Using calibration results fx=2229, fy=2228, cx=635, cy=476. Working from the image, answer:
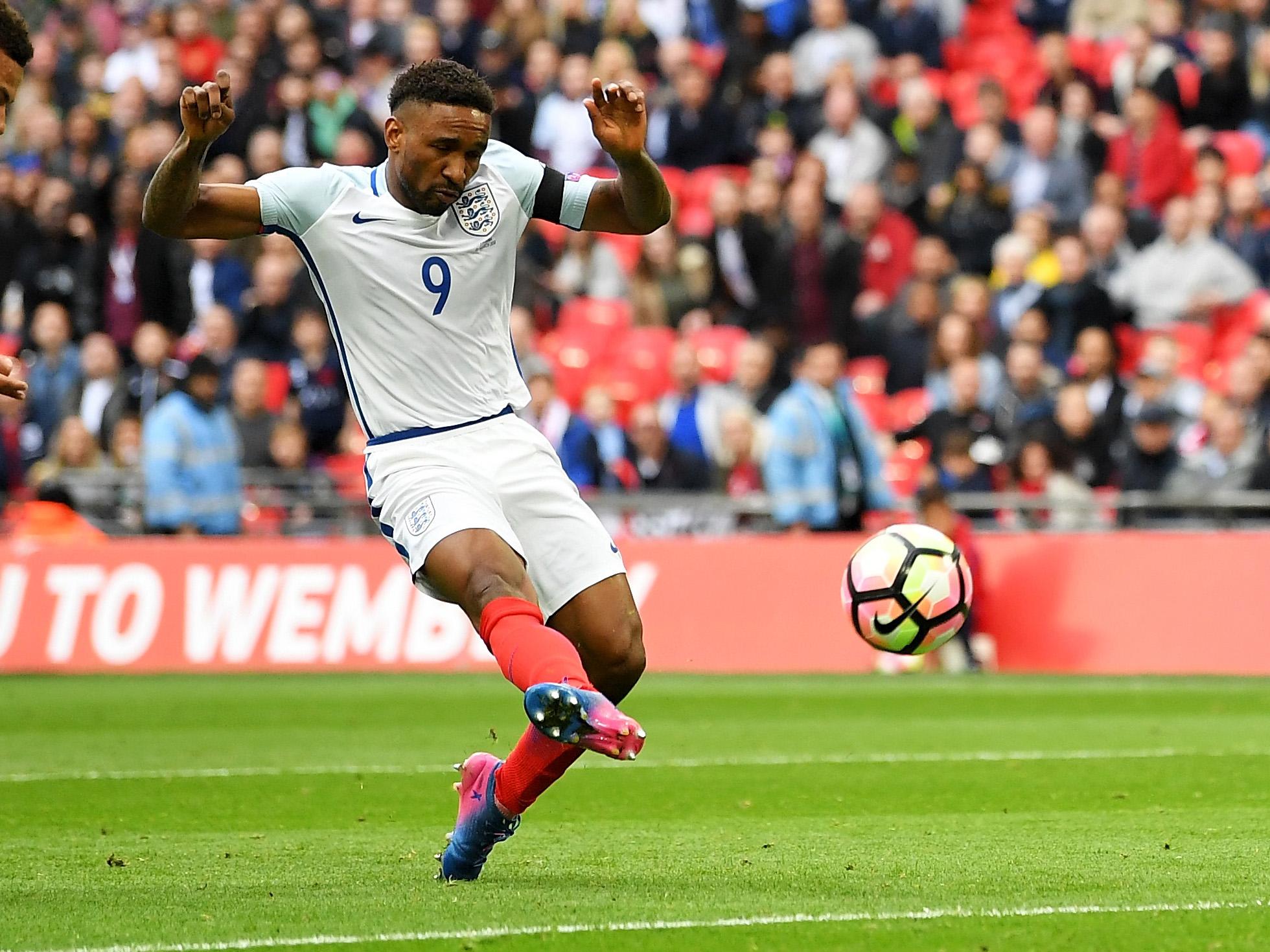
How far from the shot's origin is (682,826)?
8.14 m

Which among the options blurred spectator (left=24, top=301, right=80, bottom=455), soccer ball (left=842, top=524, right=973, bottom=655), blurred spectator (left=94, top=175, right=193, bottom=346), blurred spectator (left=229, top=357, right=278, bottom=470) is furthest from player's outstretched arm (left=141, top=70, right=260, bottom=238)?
blurred spectator (left=94, top=175, right=193, bottom=346)

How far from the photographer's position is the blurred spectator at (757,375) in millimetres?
17984

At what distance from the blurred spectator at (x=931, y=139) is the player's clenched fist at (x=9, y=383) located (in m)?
14.8

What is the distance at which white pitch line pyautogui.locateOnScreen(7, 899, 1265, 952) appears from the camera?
17.8ft

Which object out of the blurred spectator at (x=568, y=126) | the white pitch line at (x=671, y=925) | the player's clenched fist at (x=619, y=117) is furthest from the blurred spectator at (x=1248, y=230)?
the white pitch line at (x=671, y=925)

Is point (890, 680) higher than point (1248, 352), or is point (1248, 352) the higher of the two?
point (1248, 352)

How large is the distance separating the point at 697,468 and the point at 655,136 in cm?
468

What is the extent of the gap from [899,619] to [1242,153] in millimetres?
12570

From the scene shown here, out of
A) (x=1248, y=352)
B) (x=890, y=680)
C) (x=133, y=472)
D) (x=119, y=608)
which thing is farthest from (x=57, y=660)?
(x=1248, y=352)

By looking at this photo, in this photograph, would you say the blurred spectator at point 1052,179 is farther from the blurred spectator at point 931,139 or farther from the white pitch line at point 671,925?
the white pitch line at point 671,925

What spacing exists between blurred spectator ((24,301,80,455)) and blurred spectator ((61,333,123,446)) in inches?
9.3

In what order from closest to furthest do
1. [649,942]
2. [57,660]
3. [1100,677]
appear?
[649,942], [1100,677], [57,660]

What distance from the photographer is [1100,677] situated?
1577cm

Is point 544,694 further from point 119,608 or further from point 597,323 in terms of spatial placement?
point 597,323
